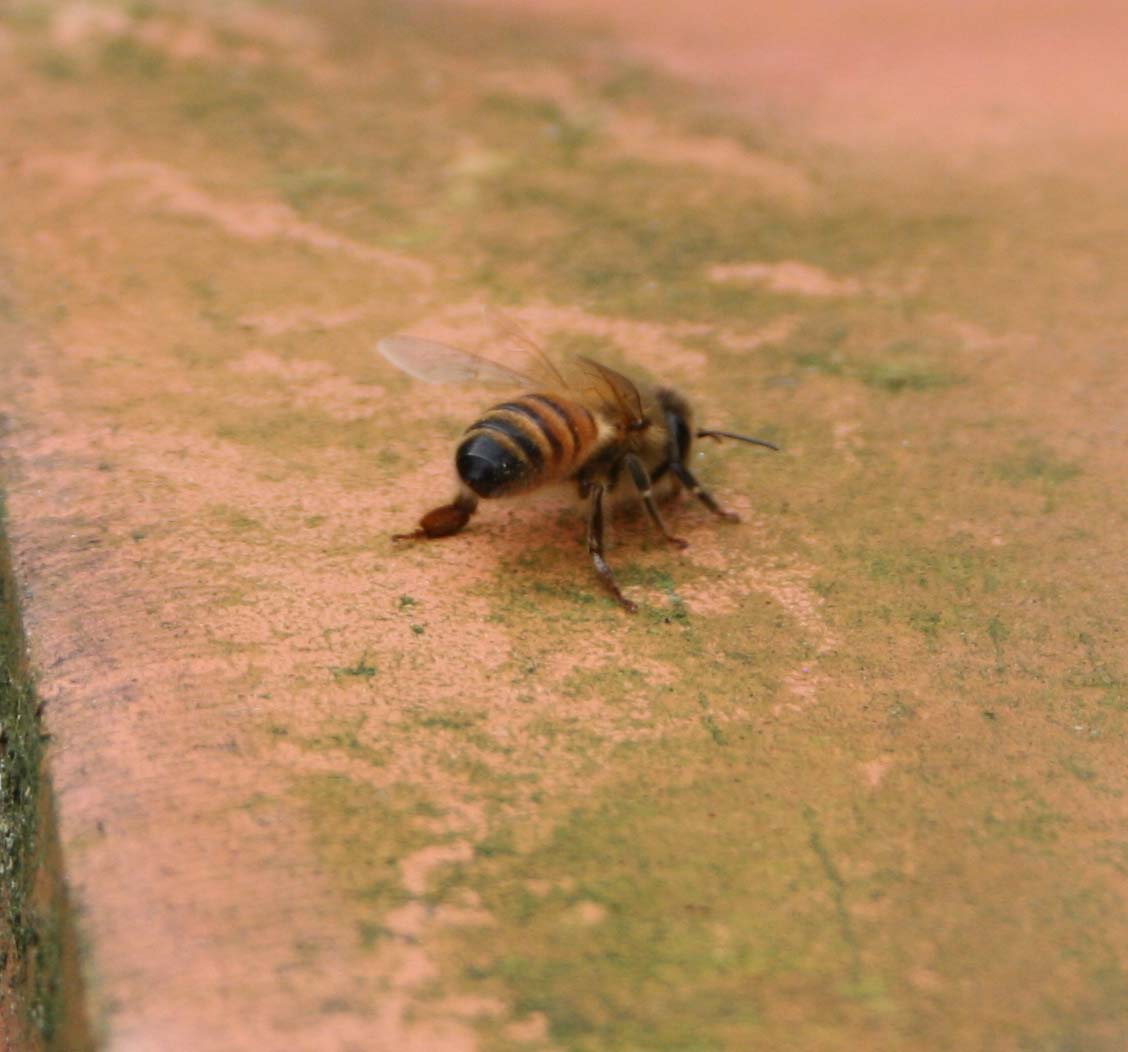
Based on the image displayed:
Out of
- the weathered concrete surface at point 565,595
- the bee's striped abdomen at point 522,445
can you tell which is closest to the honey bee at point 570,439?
the bee's striped abdomen at point 522,445

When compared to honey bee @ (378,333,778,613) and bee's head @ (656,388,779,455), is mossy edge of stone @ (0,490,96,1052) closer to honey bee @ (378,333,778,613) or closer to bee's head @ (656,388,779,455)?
honey bee @ (378,333,778,613)

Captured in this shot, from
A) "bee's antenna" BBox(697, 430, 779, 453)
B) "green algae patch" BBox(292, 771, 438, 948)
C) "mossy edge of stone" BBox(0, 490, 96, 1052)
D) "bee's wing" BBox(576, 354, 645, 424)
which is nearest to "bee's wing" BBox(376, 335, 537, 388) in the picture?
"bee's wing" BBox(576, 354, 645, 424)

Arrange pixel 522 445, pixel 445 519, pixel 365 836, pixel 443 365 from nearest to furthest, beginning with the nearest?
pixel 365 836
pixel 522 445
pixel 445 519
pixel 443 365

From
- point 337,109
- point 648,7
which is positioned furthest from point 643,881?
point 648,7

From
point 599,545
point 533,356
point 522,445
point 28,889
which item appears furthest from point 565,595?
point 28,889

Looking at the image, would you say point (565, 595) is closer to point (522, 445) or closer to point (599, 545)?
point (599, 545)

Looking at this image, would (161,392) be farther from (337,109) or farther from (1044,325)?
(1044,325)
